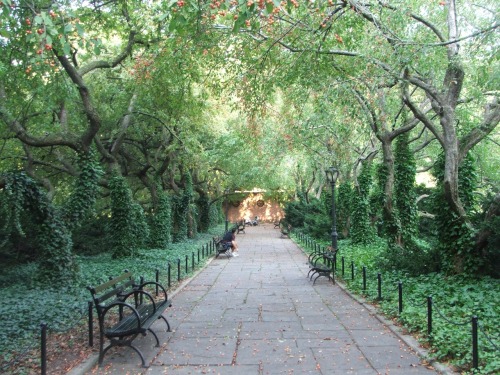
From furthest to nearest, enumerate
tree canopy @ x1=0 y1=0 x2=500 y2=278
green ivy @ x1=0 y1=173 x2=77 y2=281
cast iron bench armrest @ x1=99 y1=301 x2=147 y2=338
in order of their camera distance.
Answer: green ivy @ x1=0 y1=173 x2=77 y2=281 < tree canopy @ x1=0 y1=0 x2=500 y2=278 < cast iron bench armrest @ x1=99 y1=301 x2=147 y2=338

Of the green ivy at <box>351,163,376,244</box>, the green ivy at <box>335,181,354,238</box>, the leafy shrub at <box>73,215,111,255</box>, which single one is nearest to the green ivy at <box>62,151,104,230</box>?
the leafy shrub at <box>73,215,111,255</box>

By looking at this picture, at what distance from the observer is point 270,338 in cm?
663

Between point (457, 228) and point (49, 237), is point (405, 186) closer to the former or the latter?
point (457, 228)

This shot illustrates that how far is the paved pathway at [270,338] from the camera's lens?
17.7 ft

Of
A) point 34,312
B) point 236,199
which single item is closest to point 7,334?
point 34,312

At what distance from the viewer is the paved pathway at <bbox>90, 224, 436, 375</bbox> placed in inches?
213

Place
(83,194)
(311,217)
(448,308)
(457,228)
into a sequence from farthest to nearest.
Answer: (311,217) < (83,194) < (457,228) < (448,308)

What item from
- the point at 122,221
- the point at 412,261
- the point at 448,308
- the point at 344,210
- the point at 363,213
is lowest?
the point at 448,308

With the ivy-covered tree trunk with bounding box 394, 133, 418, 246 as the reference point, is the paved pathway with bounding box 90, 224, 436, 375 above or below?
below

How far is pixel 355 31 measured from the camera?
10.0 meters

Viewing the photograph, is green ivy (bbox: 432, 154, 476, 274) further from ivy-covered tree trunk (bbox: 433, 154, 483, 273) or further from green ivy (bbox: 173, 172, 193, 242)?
green ivy (bbox: 173, 172, 193, 242)

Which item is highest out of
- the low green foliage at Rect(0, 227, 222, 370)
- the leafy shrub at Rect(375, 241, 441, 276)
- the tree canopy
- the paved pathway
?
the tree canopy

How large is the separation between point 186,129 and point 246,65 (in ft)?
25.4

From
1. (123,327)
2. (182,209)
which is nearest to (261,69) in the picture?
(123,327)
